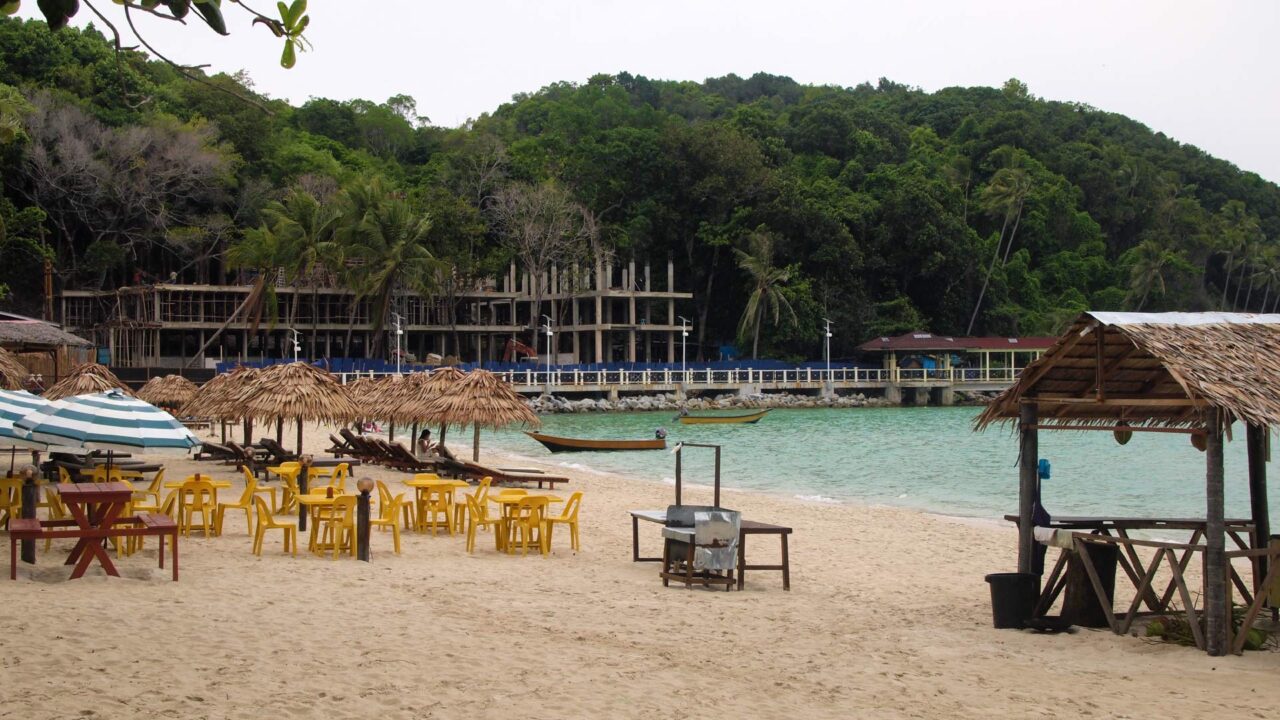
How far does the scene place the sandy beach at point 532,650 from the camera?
599 centimetres

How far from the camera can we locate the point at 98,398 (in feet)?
37.7

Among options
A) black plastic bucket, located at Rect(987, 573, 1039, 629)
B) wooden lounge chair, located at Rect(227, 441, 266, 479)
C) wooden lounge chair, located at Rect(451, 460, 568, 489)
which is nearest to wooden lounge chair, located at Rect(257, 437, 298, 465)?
wooden lounge chair, located at Rect(227, 441, 266, 479)

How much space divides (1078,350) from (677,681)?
4344 millimetres

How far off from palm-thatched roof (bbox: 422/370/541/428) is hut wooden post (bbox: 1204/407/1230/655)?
41.5 feet

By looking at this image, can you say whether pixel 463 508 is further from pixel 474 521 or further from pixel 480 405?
pixel 480 405

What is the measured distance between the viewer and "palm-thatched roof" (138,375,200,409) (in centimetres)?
2808

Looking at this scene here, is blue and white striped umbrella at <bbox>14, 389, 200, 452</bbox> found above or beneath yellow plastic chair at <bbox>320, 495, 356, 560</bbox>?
above

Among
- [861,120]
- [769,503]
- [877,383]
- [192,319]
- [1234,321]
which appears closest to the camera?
[1234,321]

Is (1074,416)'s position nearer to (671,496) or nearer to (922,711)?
(922,711)

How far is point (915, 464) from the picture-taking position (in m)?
32.2

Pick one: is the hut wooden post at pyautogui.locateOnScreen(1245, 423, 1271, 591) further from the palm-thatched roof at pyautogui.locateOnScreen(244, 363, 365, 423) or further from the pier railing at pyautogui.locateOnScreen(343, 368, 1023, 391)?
the pier railing at pyautogui.locateOnScreen(343, 368, 1023, 391)

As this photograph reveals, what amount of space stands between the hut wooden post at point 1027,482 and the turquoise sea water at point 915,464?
12.1m

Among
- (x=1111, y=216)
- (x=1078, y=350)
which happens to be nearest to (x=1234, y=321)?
(x=1078, y=350)

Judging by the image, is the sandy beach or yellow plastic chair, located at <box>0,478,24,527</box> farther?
yellow plastic chair, located at <box>0,478,24,527</box>
